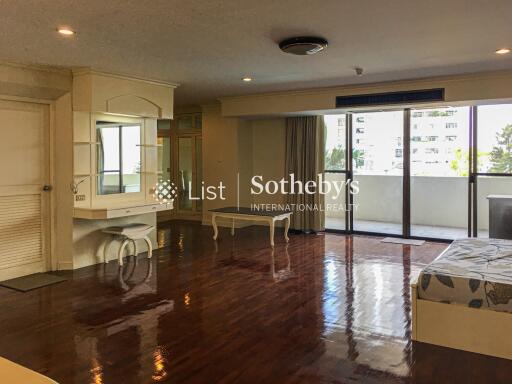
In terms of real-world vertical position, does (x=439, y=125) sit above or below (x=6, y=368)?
above

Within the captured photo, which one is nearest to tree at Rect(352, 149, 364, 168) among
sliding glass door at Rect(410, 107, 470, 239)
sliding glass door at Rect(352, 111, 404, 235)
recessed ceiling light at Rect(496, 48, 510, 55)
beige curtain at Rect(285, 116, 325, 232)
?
sliding glass door at Rect(352, 111, 404, 235)

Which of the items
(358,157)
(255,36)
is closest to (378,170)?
(358,157)

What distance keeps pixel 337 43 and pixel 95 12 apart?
7.50ft

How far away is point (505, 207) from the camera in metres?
6.23

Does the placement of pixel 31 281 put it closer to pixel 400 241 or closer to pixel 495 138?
pixel 400 241

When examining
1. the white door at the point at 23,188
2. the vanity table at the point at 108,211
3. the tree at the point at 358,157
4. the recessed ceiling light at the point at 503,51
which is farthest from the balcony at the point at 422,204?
the white door at the point at 23,188

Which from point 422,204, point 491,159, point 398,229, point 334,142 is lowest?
point 398,229

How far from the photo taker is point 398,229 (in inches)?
297

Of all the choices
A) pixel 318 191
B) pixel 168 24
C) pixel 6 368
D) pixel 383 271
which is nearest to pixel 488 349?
pixel 383 271

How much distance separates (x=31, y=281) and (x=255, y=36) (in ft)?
12.1

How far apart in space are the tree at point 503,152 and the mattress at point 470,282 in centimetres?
343

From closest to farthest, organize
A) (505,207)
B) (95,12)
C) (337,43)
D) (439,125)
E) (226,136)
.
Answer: (95,12) → (337,43) → (505,207) → (439,125) → (226,136)

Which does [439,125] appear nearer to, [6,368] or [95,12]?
[95,12]

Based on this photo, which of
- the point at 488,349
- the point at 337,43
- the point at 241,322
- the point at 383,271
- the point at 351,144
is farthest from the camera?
the point at 351,144
